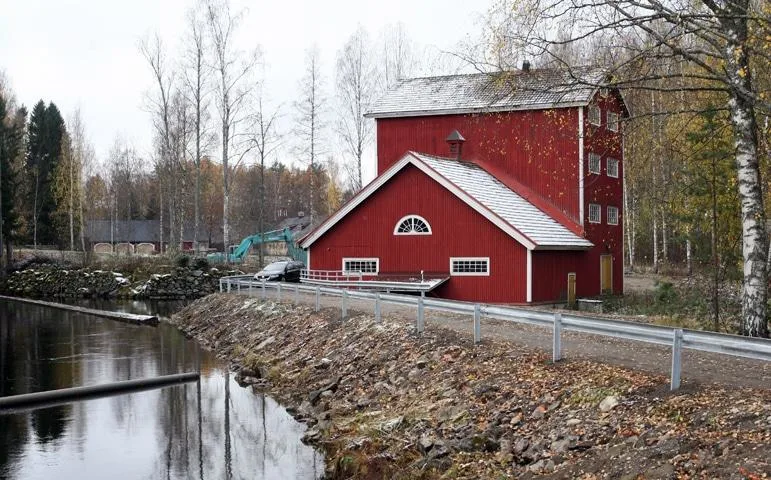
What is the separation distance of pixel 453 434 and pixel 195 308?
24469mm

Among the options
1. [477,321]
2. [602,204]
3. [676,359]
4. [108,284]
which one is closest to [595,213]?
[602,204]

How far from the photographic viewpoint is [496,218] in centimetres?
2588

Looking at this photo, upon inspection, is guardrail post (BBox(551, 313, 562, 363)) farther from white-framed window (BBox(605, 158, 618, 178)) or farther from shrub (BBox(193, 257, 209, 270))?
shrub (BBox(193, 257, 209, 270))

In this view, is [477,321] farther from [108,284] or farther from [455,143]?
[108,284]

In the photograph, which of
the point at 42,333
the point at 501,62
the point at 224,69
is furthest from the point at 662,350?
the point at 224,69

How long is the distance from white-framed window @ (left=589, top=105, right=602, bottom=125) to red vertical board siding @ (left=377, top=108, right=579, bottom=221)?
824mm

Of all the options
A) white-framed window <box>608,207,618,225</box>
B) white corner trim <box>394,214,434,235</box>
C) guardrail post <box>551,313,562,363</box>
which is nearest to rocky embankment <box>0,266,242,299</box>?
white corner trim <box>394,214,434,235</box>

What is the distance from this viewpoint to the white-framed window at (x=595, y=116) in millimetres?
29947

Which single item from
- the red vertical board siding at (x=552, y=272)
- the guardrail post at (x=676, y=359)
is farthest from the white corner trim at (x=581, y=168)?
the guardrail post at (x=676, y=359)

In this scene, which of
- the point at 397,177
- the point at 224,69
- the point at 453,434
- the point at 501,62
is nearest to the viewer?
the point at 453,434

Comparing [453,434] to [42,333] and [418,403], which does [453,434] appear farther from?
[42,333]

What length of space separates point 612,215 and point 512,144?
19.0 feet

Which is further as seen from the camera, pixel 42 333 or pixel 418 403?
pixel 42 333

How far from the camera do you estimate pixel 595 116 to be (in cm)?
3077
